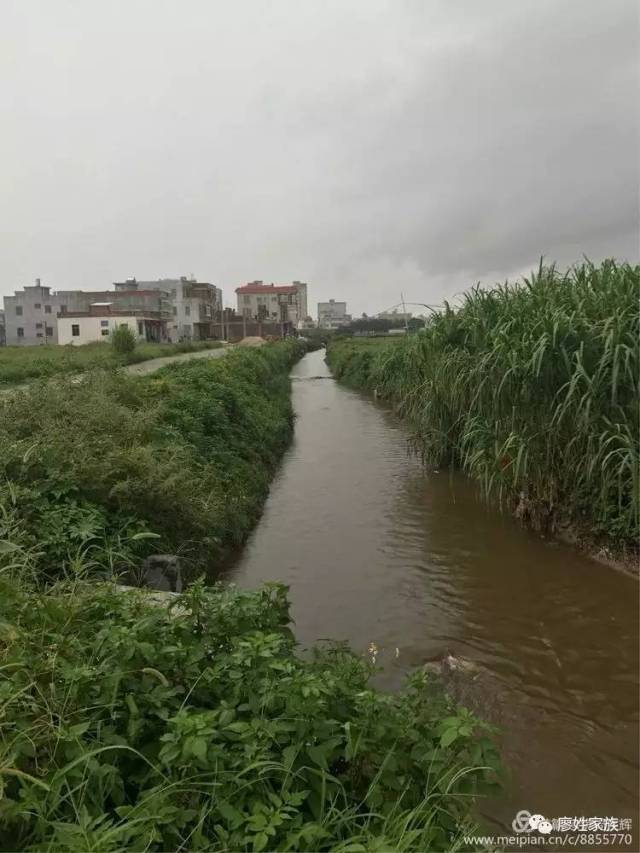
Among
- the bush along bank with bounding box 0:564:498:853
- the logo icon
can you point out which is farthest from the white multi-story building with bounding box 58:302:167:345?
the logo icon

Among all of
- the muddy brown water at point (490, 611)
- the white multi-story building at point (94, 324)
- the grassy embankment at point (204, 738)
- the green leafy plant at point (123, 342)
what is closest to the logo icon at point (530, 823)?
the muddy brown water at point (490, 611)

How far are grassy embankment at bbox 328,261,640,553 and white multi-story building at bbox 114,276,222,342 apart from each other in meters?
59.5

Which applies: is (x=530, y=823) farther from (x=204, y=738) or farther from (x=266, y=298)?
(x=266, y=298)

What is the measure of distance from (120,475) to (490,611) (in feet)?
11.6

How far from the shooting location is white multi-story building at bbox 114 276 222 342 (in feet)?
217

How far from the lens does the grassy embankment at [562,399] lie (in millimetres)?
5148

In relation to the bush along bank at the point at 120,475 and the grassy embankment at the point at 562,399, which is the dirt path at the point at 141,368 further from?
the grassy embankment at the point at 562,399

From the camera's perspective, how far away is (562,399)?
5.59 metres

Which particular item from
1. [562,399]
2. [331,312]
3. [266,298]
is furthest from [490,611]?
[331,312]

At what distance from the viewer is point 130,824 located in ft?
5.89

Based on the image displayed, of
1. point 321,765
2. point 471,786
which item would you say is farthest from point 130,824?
point 471,786

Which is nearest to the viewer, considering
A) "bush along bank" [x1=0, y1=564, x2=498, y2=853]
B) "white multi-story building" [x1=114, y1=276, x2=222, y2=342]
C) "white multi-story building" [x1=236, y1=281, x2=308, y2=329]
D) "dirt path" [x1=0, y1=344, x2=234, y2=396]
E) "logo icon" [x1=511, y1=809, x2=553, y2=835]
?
"bush along bank" [x1=0, y1=564, x2=498, y2=853]

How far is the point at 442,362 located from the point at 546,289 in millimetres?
1950

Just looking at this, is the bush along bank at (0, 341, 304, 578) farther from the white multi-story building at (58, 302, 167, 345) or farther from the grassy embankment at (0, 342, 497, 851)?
the white multi-story building at (58, 302, 167, 345)
